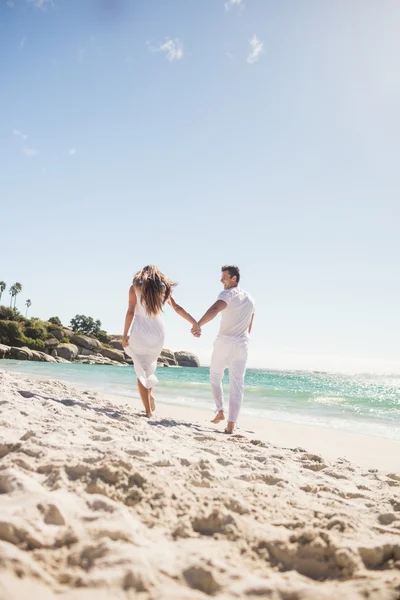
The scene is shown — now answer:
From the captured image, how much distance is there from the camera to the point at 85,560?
5.08 feet

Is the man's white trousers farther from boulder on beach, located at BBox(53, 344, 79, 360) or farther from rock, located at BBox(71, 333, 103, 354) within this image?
rock, located at BBox(71, 333, 103, 354)

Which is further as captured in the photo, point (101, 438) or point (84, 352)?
point (84, 352)

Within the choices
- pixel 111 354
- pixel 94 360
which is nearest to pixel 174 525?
pixel 94 360

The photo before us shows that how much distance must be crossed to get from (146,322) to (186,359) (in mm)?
64217

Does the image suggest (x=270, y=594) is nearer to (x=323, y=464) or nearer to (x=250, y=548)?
(x=250, y=548)

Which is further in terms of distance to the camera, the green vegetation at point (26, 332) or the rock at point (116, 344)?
the rock at point (116, 344)

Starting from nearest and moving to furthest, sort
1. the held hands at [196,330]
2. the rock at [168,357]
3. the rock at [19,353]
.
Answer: the held hands at [196,330], the rock at [19,353], the rock at [168,357]

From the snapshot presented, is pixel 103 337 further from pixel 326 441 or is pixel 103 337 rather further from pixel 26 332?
pixel 326 441

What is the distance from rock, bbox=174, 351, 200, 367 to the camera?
6850 centimetres

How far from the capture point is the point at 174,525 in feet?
6.22

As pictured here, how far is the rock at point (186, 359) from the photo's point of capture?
68500 millimetres

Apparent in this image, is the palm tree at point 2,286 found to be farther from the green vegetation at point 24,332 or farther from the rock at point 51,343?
the rock at point 51,343

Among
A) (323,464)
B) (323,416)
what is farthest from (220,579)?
(323,416)

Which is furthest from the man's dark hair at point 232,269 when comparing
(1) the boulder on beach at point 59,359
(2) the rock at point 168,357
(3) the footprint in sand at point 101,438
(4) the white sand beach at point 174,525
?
(2) the rock at point 168,357
